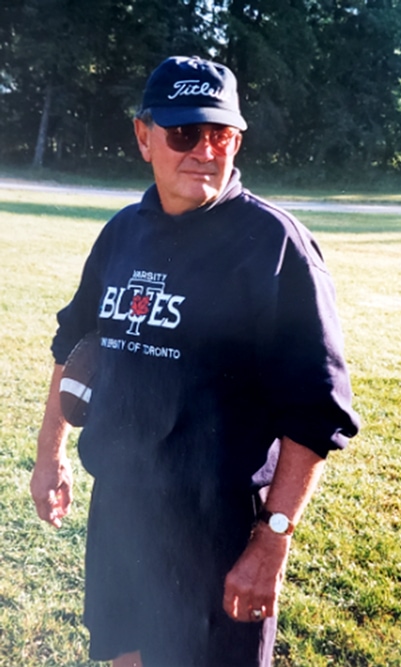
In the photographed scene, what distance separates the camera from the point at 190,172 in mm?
1777

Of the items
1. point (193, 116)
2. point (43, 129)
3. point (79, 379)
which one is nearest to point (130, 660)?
point (79, 379)

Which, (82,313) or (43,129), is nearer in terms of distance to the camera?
(82,313)

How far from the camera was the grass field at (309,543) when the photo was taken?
107 inches

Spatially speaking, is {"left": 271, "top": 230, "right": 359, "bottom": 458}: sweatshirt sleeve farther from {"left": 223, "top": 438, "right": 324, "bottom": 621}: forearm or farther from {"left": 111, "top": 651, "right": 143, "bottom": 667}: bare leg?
{"left": 111, "top": 651, "right": 143, "bottom": 667}: bare leg

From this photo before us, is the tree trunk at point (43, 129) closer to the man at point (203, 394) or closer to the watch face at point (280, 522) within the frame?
the man at point (203, 394)

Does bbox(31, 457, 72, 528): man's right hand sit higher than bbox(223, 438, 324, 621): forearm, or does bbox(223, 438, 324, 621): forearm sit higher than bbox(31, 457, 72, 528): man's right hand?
bbox(223, 438, 324, 621): forearm

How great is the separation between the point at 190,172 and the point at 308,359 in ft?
1.80

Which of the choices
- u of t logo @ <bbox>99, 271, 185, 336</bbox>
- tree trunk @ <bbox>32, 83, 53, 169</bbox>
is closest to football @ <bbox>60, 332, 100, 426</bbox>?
u of t logo @ <bbox>99, 271, 185, 336</bbox>

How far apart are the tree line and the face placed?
3121 cm

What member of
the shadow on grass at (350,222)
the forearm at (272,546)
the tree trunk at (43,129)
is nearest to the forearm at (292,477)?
the forearm at (272,546)

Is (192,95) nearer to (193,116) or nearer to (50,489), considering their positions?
(193,116)

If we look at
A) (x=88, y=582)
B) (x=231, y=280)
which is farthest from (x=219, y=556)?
(x=231, y=280)

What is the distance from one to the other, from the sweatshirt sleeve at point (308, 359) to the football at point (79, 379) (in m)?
0.62

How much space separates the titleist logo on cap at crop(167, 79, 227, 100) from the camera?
175 centimetres
